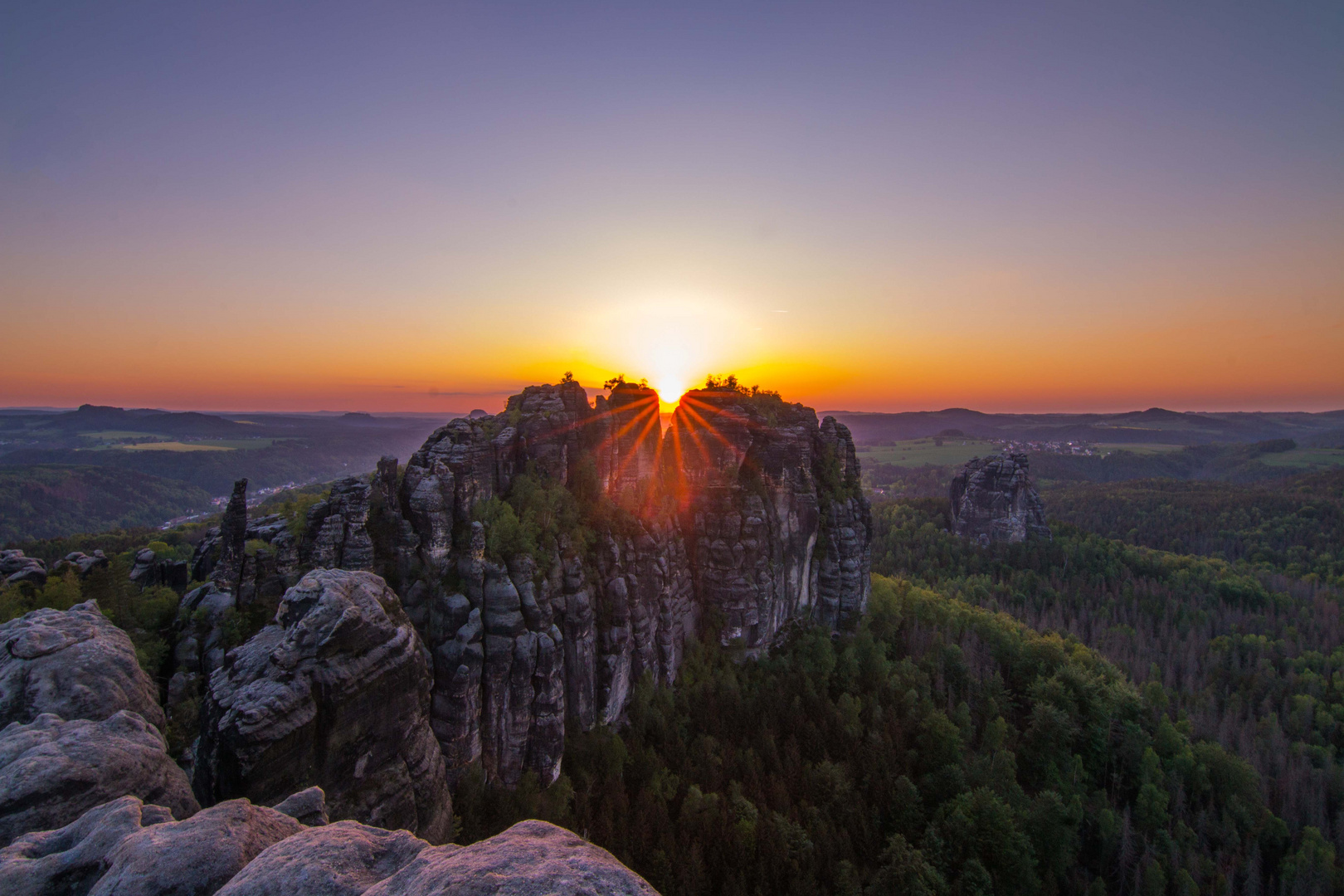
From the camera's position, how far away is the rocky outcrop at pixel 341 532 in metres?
26.7

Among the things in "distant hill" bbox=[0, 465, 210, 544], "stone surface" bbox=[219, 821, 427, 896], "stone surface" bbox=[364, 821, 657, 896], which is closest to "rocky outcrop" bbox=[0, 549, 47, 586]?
"stone surface" bbox=[219, 821, 427, 896]

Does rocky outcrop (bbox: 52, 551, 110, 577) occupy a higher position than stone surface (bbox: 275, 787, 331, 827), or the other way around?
rocky outcrop (bbox: 52, 551, 110, 577)

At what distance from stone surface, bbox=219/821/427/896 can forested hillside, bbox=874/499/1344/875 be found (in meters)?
69.7

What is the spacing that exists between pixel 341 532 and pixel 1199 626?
122m

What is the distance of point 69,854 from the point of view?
8148 mm

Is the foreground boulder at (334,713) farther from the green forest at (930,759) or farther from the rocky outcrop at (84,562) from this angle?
the rocky outcrop at (84,562)

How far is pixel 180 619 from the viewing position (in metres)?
24.6

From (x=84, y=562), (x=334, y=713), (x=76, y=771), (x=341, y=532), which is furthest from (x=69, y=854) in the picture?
(x=84, y=562)

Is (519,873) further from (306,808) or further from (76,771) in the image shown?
(76,771)

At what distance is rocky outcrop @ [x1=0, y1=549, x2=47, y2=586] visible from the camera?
83.5ft

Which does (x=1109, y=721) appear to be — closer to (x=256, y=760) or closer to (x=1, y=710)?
(x=256, y=760)

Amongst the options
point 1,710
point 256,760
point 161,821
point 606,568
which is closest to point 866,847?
point 606,568

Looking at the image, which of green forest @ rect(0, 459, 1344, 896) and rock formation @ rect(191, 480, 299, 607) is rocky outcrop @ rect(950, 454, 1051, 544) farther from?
rock formation @ rect(191, 480, 299, 607)

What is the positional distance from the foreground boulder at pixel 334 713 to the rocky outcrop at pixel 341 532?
26.8ft
